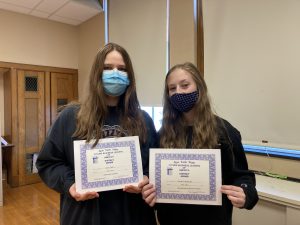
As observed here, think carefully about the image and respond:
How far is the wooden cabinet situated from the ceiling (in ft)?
3.04

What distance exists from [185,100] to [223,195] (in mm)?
468

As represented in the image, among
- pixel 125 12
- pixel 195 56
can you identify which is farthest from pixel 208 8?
pixel 125 12

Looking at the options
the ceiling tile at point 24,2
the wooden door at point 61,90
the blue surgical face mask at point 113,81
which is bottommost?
the blue surgical face mask at point 113,81

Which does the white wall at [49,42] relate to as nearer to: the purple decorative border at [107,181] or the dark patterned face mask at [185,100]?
the dark patterned face mask at [185,100]

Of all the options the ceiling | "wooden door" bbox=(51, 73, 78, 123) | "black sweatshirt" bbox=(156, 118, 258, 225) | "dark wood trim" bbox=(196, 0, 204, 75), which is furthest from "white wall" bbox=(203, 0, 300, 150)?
"wooden door" bbox=(51, 73, 78, 123)

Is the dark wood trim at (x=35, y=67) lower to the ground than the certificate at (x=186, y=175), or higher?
higher

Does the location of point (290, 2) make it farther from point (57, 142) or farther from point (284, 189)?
A: point (57, 142)

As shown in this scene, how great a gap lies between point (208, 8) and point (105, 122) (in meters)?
2.11

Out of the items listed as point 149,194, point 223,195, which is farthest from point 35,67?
point 223,195

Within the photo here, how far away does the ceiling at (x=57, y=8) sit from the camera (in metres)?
3.71

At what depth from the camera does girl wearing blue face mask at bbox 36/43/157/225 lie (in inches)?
39.8

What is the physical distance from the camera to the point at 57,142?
41.2 inches

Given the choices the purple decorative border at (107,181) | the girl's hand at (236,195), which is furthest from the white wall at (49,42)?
the girl's hand at (236,195)

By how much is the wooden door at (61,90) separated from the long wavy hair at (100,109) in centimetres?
356
